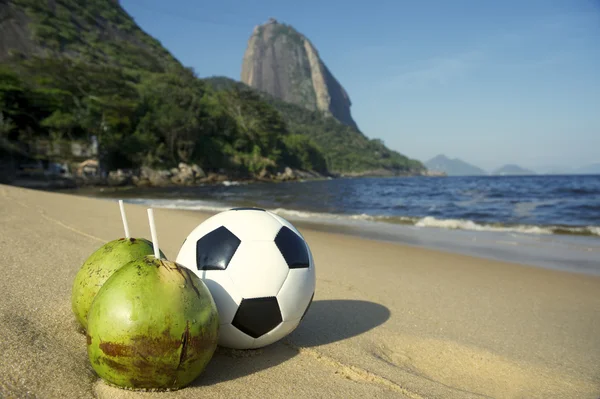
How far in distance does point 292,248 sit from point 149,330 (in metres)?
1.20

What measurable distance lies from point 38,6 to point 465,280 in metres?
90.0

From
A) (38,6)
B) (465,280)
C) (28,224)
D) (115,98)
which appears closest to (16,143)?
(115,98)

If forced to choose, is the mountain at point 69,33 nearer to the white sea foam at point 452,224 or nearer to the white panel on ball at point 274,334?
the white sea foam at point 452,224

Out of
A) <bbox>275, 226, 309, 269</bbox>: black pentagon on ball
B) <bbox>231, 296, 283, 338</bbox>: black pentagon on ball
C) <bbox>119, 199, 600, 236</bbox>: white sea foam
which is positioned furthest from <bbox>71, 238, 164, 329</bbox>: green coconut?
<bbox>119, 199, 600, 236</bbox>: white sea foam

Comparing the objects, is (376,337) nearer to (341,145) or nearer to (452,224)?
(452,224)

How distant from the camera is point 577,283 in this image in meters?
6.03

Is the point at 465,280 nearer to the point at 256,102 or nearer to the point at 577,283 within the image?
the point at 577,283

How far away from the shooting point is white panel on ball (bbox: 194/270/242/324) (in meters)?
2.73

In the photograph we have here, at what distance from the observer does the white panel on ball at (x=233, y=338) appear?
2773 mm

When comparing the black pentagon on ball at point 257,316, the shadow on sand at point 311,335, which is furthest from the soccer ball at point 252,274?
the shadow on sand at point 311,335

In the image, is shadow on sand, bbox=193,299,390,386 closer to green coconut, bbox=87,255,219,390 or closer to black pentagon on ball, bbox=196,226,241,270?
green coconut, bbox=87,255,219,390

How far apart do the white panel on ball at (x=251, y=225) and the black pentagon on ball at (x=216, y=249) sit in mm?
58

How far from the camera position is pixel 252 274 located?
2.79 m

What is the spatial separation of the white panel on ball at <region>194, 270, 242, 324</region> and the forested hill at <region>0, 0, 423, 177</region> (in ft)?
131
